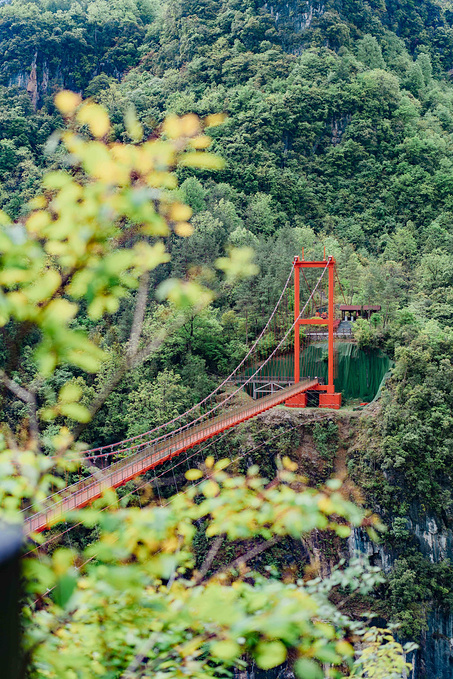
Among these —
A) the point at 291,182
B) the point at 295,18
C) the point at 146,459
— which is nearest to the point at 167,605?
the point at 146,459

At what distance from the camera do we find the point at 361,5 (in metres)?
35.2

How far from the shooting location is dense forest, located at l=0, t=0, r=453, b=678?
11.4 metres

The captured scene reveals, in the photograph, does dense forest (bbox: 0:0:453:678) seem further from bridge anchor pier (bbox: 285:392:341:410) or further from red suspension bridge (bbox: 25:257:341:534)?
bridge anchor pier (bbox: 285:392:341:410)

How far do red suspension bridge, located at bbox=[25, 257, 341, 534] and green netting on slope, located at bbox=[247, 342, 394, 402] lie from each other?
0.22m

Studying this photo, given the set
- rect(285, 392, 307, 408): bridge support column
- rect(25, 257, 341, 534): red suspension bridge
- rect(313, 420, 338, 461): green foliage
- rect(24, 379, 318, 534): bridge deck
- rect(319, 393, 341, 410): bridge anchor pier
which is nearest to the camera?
rect(24, 379, 318, 534): bridge deck

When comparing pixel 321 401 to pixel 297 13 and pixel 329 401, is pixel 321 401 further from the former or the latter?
pixel 297 13

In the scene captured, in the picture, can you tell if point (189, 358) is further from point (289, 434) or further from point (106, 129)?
point (106, 129)

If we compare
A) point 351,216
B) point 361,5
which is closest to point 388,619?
point 351,216

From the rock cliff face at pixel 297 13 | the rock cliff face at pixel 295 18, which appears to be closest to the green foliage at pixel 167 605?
the rock cliff face at pixel 295 18

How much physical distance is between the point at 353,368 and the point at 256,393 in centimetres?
266

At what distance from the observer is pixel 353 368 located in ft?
50.4

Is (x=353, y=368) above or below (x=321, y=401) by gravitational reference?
above

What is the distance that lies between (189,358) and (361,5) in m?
29.8

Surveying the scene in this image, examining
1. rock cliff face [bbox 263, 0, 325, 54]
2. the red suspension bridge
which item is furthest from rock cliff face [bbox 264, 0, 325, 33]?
the red suspension bridge
